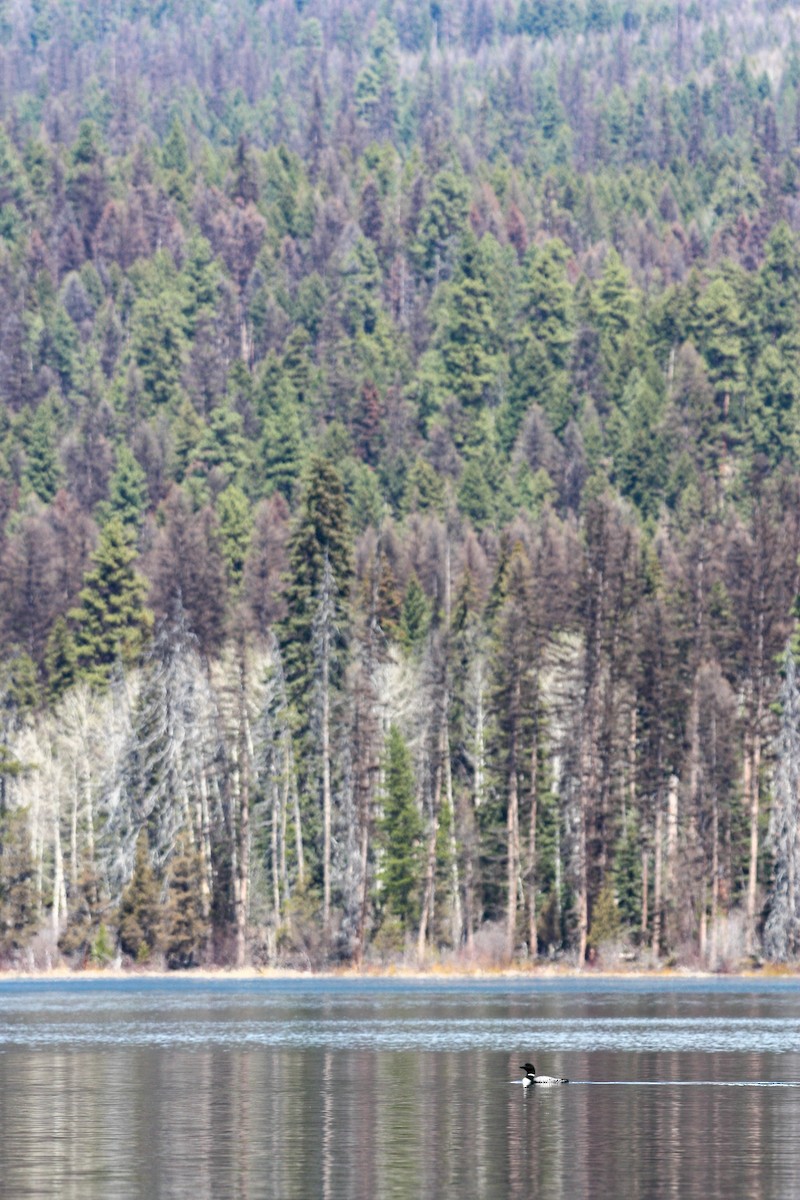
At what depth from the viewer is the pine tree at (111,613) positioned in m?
125

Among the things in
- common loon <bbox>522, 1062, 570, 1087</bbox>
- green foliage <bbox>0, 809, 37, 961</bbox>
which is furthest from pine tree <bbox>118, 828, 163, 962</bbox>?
common loon <bbox>522, 1062, 570, 1087</bbox>

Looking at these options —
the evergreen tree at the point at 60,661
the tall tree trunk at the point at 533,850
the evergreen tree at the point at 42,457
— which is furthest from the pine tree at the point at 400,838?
the evergreen tree at the point at 42,457

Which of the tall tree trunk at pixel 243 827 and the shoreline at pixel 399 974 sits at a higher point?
the tall tree trunk at pixel 243 827

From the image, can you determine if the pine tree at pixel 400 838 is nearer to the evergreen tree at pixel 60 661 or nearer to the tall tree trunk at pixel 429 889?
the tall tree trunk at pixel 429 889

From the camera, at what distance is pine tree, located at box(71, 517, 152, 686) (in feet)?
409

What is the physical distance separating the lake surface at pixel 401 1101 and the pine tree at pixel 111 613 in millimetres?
46866

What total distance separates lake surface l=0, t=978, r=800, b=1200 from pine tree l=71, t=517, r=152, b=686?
4687 cm

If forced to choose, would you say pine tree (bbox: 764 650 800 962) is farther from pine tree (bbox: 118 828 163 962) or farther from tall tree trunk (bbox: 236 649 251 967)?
pine tree (bbox: 118 828 163 962)

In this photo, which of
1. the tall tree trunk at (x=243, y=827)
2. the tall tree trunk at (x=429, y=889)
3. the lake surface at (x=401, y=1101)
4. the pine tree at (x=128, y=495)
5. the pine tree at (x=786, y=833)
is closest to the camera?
the lake surface at (x=401, y=1101)

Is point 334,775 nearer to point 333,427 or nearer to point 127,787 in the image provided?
point 127,787

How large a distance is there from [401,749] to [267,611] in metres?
38.6

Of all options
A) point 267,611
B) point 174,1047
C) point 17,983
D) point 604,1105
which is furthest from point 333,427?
point 604,1105

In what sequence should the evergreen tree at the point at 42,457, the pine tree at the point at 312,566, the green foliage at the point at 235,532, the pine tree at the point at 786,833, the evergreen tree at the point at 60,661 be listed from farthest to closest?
the evergreen tree at the point at 42,457 < the green foliage at the point at 235,532 < the evergreen tree at the point at 60,661 < the pine tree at the point at 312,566 < the pine tree at the point at 786,833

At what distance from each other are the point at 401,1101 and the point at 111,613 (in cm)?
8271
